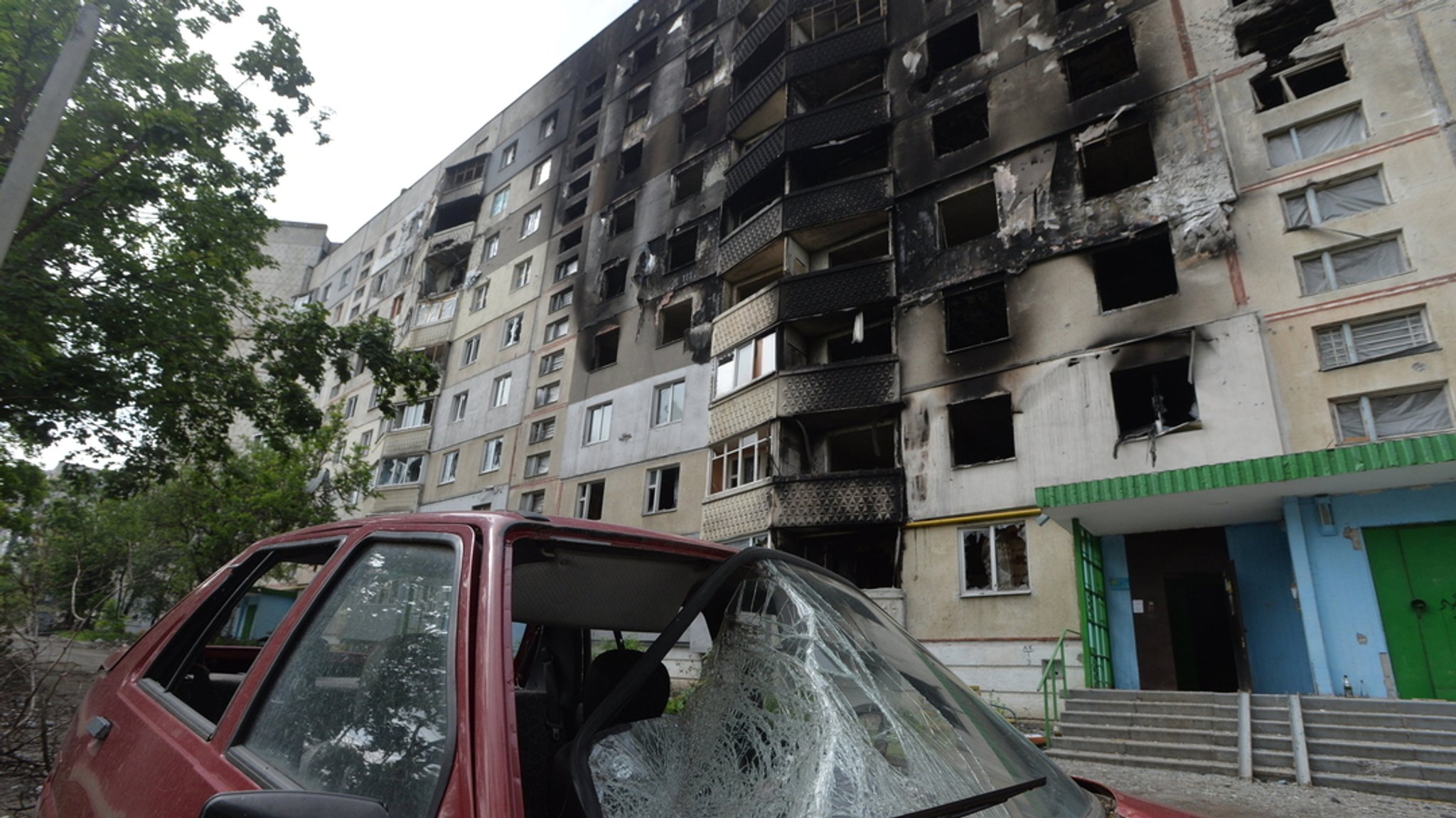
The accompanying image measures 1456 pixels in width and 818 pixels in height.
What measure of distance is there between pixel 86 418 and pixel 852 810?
45.7 ft

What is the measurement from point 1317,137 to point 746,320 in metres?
13.3

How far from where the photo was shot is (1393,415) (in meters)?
11.9

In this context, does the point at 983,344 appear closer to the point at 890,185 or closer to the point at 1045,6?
the point at 890,185

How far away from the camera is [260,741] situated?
1.57m

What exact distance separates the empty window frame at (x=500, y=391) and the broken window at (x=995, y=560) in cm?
2035

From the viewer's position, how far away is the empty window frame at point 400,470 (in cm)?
3164

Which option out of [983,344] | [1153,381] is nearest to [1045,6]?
[983,344]

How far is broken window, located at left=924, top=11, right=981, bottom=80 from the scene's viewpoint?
20.1 metres

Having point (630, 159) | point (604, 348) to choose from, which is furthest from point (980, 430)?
point (630, 159)

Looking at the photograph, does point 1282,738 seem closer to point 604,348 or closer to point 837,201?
point 837,201

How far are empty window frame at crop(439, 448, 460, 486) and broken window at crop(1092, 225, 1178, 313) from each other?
24889 millimetres

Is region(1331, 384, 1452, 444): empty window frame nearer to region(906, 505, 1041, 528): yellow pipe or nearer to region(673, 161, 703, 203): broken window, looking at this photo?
region(906, 505, 1041, 528): yellow pipe

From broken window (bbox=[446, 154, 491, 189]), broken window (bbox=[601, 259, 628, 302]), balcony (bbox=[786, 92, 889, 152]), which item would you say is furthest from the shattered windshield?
broken window (bbox=[446, 154, 491, 189])

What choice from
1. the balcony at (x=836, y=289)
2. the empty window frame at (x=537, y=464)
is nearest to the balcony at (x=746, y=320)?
the balcony at (x=836, y=289)
